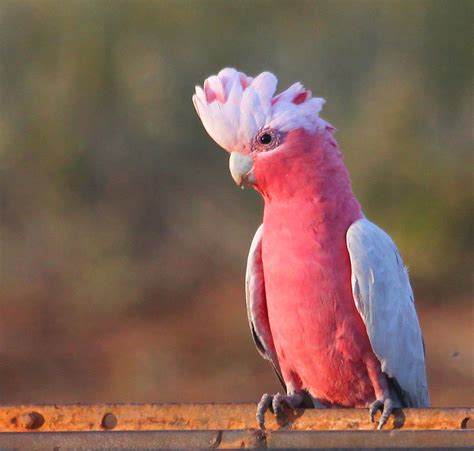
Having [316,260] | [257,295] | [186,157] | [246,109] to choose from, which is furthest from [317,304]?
[186,157]

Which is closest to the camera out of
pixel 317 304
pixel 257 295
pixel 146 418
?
pixel 146 418

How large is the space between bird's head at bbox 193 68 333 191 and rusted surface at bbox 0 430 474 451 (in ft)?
2.99

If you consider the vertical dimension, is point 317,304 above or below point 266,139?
below

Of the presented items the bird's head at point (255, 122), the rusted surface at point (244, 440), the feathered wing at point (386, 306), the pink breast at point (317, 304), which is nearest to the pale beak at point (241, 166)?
the bird's head at point (255, 122)

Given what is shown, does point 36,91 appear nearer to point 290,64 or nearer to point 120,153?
point 120,153

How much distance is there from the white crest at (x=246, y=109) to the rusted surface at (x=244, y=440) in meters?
0.94

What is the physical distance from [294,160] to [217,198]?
3.42 metres

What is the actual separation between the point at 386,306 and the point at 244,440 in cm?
81

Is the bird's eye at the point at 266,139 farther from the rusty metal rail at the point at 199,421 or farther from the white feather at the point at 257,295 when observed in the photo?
the rusty metal rail at the point at 199,421

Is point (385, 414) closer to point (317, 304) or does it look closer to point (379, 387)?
point (379, 387)

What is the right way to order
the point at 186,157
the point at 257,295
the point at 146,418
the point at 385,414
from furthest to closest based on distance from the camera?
the point at 186,157
the point at 257,295
the point at 385,414
the point at 146,418

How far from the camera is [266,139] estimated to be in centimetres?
217

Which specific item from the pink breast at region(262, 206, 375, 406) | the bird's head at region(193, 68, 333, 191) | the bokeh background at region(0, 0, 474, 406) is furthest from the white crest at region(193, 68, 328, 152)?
the bokeh background at region(0, 0, 474, 406)

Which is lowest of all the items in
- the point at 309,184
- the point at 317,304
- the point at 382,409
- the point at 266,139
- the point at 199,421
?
the point at 382,409
